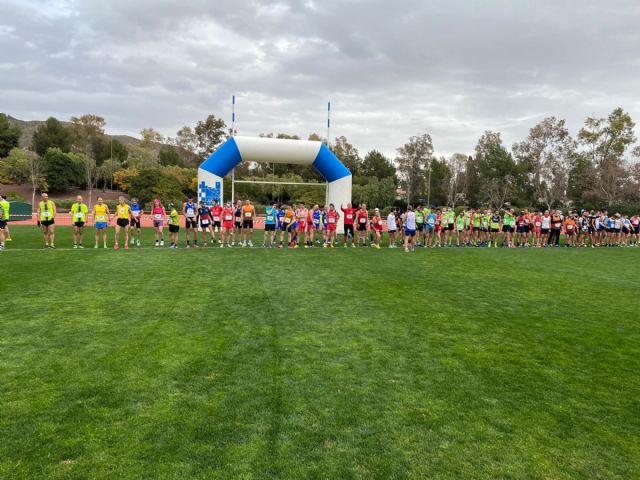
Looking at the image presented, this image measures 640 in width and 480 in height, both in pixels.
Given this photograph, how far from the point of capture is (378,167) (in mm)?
60312

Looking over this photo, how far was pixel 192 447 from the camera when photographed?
2996mm

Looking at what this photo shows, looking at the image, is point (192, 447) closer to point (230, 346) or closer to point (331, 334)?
point (230, 346)

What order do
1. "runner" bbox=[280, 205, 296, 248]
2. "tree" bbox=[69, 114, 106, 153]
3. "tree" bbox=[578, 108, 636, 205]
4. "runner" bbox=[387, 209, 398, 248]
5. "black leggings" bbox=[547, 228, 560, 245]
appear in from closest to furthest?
1. "runner" bbox=[280, 205, 296, 248]
2. "runner" bbox=[387, 209, 398, 248]
3. "black leggings" bbox=[547, 228, 560, 245]
4. "tree" bbox=[578, 108, 636, 205]
5. "tree" bbox=[69, 114, 106, 153]

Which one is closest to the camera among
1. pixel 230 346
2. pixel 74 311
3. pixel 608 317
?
pixel 230 346

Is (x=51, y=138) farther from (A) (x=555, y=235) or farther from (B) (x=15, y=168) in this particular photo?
(A) (x=555, y=235)

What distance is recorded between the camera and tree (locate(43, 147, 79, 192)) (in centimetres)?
4837

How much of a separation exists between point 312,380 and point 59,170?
5392 centimetres

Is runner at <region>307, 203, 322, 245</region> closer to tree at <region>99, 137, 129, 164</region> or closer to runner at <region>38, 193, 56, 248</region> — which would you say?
runner at <region>38, 193, 56, 248</region>

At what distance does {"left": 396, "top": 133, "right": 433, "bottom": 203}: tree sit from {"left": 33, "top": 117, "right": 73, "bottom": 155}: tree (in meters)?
45.6

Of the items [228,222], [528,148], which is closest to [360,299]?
[228,222]

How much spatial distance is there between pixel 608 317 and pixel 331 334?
171 inches

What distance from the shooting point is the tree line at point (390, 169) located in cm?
4300

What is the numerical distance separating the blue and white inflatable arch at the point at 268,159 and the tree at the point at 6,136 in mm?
50159

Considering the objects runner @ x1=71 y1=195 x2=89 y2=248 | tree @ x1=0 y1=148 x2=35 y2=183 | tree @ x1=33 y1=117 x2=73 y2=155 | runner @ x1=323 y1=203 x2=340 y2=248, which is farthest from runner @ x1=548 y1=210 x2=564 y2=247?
tree @ x1=33 y1=117 x2=73 y2=155
